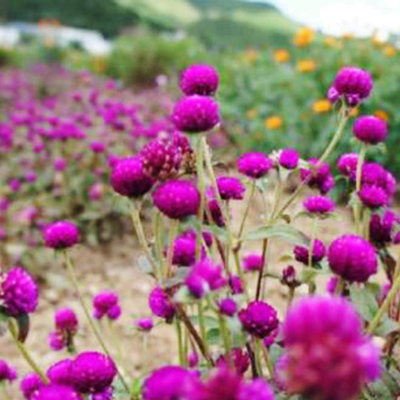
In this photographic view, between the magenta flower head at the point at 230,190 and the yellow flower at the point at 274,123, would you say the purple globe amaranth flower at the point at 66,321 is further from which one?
the yellow flower at the point at 274,123

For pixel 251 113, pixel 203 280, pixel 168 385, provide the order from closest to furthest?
1. pixel 168 385
2. pixel 203 280
3. pixel 251 113

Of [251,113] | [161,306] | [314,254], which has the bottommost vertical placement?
[251,113]

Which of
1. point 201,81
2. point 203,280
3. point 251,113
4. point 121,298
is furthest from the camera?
point 251,113

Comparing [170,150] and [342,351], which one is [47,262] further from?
[342,351]

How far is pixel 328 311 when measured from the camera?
0.57 meters

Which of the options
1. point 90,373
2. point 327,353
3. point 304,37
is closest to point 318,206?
point 90,373

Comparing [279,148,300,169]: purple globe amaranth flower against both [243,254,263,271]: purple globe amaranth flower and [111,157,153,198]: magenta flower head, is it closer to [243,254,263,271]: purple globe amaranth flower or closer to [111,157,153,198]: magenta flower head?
[111,157,153,198]: magenta flower head

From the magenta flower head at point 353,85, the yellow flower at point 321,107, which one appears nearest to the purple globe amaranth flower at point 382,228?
the magenta flower head at point 353,85

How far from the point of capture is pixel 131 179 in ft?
3.51

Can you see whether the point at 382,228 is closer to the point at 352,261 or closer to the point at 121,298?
the point at 352,261

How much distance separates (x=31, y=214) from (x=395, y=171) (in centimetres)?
226

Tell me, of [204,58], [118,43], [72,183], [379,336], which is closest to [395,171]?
[72,183]

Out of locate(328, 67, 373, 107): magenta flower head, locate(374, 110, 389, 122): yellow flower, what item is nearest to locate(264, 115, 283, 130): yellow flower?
locate(374, 110, 389, 122): yellow flower

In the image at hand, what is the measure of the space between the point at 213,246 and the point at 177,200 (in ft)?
2.45
